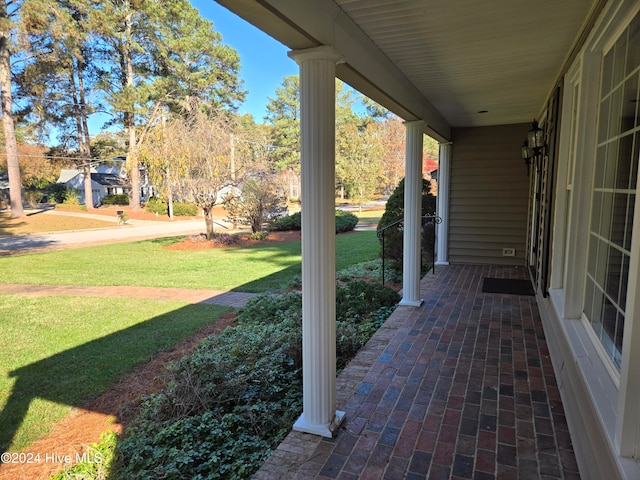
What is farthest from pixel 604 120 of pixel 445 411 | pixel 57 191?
pixel 57 191

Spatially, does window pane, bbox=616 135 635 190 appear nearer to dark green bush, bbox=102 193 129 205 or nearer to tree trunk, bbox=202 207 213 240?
tree trunk, bbox=202 207 213 240

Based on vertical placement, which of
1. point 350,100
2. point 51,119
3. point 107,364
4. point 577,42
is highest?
point 350,100

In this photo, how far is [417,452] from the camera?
Result: 2045 mm

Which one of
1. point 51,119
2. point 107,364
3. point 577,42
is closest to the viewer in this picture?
point 577,42

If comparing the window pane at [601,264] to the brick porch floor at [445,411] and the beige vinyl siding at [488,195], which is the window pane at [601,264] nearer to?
the brick porch floor at [445,411]

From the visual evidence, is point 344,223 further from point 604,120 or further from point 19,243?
point 604,120

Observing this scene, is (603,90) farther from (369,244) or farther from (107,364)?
(369,244)

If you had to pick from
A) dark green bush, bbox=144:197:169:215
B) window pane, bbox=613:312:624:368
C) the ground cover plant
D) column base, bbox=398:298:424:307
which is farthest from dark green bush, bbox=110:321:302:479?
dark green bush, bbox=144:197:169:215

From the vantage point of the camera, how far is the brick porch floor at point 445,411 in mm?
1936

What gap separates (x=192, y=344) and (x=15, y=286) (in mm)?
5007

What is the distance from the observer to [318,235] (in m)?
2.14

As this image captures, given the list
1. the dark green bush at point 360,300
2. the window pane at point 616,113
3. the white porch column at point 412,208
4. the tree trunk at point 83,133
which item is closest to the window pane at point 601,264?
the window pane at point 616,113

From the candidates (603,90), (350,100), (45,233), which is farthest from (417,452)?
(350,100)

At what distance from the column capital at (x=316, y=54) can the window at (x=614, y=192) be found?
137 cm
